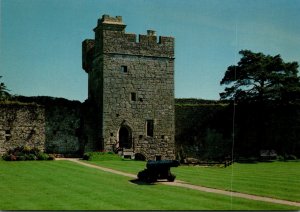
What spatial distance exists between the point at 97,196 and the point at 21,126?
18.1 meters

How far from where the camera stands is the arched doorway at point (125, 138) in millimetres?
34719

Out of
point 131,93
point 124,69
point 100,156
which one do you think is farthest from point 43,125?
point 124,69

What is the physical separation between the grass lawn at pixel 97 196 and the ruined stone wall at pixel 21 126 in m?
11.1

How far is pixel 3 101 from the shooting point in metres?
32.5

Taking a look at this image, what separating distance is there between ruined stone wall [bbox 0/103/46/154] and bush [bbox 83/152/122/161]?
12.2ft

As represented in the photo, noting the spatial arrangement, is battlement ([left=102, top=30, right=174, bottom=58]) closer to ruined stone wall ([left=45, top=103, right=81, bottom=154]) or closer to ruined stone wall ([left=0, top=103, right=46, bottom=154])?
ruined stone wall ([left=45, top=103, right=81, bottom=154])

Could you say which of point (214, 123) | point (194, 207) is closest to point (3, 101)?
point (214, 123)

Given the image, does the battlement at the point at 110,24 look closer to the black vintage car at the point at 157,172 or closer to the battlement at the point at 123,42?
the battlement at the point at 123,42

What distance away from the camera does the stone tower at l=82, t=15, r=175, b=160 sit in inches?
1341

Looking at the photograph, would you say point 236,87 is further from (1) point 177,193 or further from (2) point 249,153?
(1) point 177,193

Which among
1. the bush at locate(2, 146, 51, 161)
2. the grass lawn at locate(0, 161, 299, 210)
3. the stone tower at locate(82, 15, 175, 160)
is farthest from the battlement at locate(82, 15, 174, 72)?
the grass lawn at locate(0, 161, 299, 210)

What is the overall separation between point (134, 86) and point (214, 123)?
8956mm

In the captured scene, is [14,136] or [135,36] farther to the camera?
[135,36]

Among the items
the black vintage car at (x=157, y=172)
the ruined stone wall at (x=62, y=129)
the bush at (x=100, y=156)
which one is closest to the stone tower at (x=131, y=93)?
the ruined stone wall at (x=62, y=129)
